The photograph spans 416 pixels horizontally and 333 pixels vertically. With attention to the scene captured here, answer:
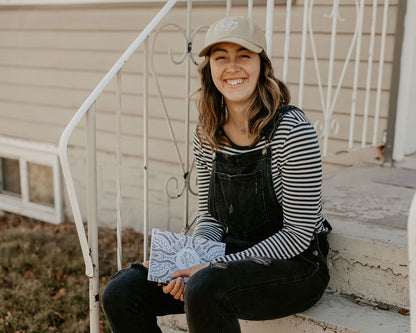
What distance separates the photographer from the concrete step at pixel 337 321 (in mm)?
1906

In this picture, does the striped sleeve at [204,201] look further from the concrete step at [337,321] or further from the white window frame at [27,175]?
the white window frame at [27,175]

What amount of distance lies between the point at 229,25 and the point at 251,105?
32 centimetres

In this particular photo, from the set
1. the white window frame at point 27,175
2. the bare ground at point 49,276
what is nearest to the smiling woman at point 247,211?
the bare ground at point 49,276

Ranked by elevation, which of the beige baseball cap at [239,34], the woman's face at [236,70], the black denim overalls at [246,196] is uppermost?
the beige baseball cap at [239,34]

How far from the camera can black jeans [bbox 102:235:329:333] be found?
1697mm

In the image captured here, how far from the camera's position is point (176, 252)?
1.99 metres

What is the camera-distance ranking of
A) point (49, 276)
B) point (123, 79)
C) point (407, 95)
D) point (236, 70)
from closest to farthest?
point (236, 70), point (407, 95), point (49, 276), point (123, 79)


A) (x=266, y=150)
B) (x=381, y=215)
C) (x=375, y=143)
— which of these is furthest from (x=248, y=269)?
(x=375, y=143)

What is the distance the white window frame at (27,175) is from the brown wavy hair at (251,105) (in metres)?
3.59

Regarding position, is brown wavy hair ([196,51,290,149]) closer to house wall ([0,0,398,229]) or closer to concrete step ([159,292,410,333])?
concrete step ([159,292,410,333])

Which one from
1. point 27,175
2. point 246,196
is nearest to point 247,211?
point 246,196

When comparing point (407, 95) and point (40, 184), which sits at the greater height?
point (407, 95)

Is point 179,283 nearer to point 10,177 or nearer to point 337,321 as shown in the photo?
point 337,321

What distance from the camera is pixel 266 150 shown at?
1.98 metres
